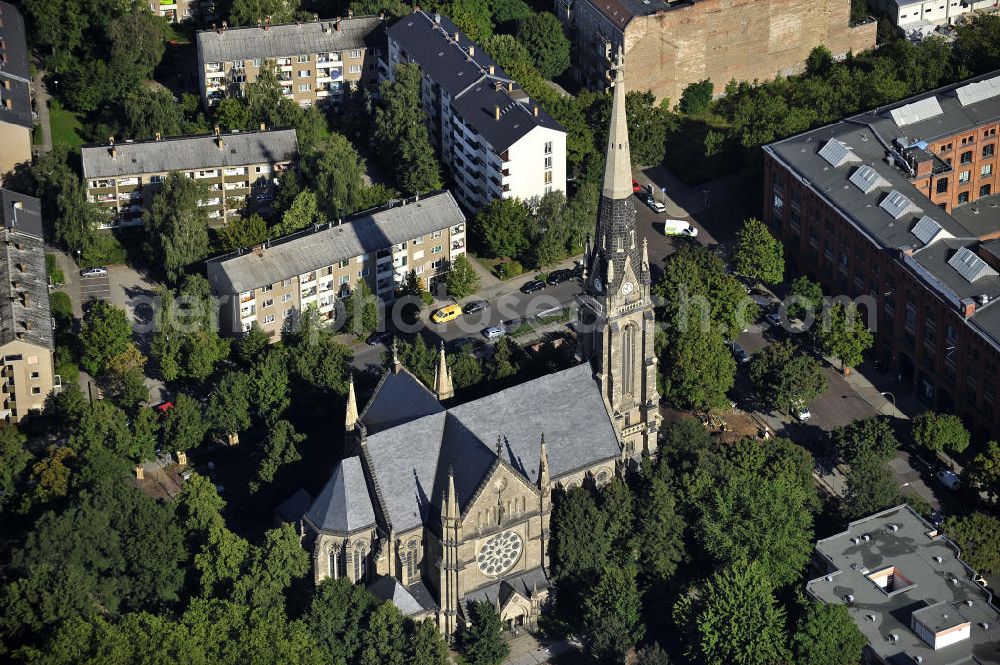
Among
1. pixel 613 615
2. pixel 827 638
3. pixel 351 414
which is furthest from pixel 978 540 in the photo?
pixel 351 414

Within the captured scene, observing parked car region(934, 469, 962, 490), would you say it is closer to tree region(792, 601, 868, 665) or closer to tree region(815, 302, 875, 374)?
tree region(815, 302, 875, 374)

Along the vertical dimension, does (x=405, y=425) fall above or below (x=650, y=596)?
above

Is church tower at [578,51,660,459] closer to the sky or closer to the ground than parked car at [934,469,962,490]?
closer to the sky

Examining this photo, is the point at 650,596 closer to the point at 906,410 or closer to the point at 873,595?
the point at 873,595

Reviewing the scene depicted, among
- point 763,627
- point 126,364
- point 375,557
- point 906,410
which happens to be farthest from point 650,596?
point 126,364

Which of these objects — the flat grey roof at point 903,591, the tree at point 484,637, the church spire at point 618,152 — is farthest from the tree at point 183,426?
the flat grey roof at point 903,591

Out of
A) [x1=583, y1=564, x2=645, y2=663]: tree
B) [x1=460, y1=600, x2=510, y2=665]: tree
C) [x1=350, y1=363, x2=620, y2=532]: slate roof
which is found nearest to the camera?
[x1=350, y1=363, x2=620, y2=532]: slate roof

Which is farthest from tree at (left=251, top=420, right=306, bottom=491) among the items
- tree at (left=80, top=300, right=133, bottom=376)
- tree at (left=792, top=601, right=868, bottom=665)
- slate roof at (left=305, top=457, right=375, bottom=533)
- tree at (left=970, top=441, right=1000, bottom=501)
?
tree at (left=970, top=441, right=1000, bottom=501)
